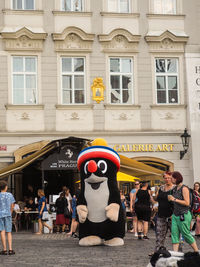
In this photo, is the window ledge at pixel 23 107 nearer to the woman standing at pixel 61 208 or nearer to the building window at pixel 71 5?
the building window at pixel 71 5

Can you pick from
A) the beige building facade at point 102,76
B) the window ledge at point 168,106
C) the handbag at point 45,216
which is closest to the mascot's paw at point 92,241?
the handbag at point 45,216

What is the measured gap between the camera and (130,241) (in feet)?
45.1

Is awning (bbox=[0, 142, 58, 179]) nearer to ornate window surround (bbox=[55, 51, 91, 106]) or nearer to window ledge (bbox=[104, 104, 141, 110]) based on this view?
ornate window surround (bbox=[55, 51, 91, 106])

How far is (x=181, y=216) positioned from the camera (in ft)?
30.3

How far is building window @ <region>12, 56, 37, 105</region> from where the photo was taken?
797 inches

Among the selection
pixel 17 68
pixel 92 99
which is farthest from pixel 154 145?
pixel 17 68

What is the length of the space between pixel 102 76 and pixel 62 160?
397 cm

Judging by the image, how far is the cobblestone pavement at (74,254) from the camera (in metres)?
9.51

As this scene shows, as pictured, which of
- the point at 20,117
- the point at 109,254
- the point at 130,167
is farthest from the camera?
the point at 20,117

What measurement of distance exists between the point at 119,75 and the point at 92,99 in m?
1.39

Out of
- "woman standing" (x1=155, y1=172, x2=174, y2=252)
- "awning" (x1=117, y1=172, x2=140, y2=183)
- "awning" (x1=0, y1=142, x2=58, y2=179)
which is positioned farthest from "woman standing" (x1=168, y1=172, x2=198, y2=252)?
"awning" (x1=0, y1=142, x2=58, y2=179)

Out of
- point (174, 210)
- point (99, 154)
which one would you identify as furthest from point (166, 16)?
point (174, 210)

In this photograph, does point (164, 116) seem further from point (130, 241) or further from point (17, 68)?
point (130, 241)

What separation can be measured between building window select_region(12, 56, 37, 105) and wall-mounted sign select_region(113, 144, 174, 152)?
347 cm
